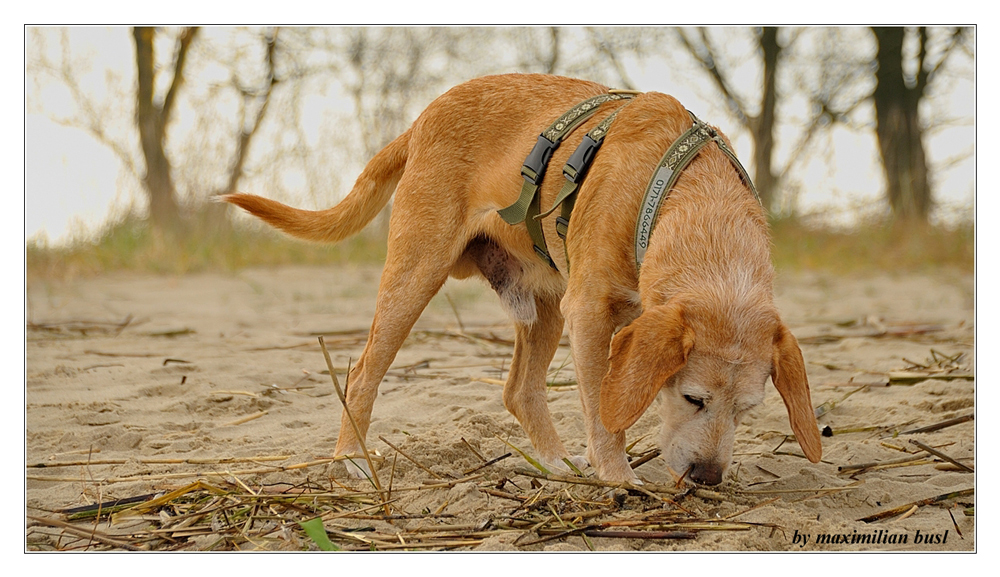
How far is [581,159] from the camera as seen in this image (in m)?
3.51

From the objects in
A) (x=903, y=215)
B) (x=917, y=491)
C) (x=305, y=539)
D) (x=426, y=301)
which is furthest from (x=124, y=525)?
(x=903, y=215)

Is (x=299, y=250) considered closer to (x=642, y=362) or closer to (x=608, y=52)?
(x=608, y=52)

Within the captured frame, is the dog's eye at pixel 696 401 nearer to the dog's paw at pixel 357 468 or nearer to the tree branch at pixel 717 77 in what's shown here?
the dog's paw at pixel 357 468

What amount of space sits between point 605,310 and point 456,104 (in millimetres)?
1339

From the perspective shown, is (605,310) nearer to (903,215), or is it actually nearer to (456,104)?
(456,104)

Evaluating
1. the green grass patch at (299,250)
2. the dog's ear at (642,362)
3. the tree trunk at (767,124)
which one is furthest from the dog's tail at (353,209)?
the tree trunk at (767,124)

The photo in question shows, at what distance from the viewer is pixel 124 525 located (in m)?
3.02

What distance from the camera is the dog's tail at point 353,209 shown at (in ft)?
13.7

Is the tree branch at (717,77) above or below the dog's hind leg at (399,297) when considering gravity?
above

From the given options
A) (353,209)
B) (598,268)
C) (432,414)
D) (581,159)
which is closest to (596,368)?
(598,268)

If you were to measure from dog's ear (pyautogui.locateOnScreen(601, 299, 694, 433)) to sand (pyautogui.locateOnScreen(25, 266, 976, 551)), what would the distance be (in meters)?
0.45

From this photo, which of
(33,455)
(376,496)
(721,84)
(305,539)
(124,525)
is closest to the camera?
(305,539)

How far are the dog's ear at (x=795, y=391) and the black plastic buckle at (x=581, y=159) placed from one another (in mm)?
1139

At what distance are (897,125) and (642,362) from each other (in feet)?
36.7
